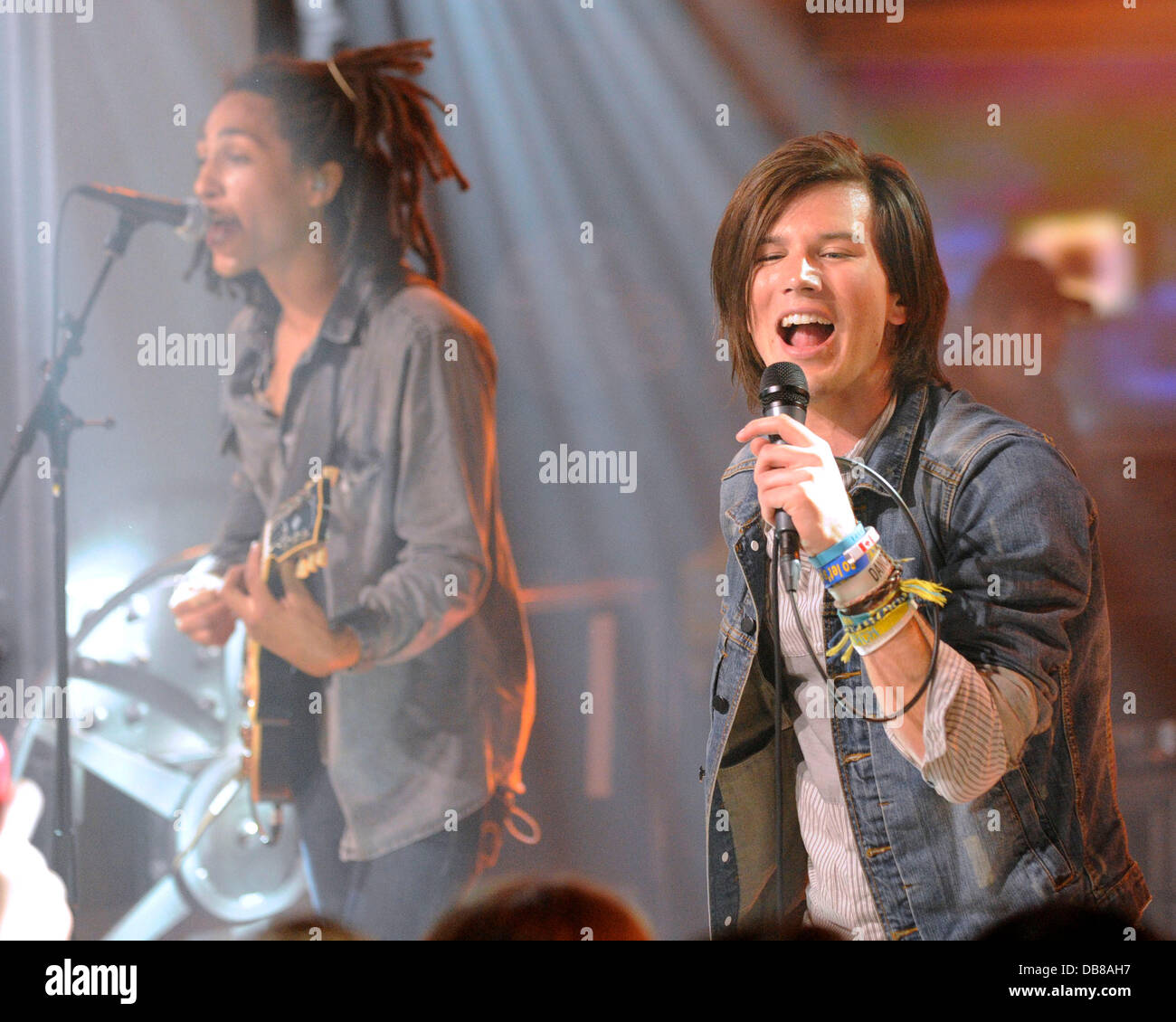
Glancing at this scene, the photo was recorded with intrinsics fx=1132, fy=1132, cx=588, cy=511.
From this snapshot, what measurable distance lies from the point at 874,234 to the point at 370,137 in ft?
3.55

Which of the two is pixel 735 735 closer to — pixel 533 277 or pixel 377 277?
pixel 533 277

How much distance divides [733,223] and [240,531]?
120 centimetres

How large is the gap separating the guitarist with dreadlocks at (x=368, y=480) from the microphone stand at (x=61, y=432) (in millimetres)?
215

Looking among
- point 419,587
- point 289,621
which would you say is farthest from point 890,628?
point 289,621

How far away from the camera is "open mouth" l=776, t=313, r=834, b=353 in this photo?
6.69 feet

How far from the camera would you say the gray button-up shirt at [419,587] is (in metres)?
2.34

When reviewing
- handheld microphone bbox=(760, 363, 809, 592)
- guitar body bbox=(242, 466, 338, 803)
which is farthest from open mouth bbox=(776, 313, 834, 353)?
guitar body bbox=(242, 466, 338, 803)

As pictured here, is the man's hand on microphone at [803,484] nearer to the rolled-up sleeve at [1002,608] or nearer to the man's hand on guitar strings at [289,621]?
the rolled-up sleeve at [1002,608]

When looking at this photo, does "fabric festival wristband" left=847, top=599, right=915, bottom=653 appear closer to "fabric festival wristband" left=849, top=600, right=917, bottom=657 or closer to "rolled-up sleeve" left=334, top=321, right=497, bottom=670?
"fabric festival wristband" left=849, top=600, right=917, bottom=657

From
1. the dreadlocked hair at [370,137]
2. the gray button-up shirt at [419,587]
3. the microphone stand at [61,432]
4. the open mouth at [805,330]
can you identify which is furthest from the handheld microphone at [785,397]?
the microphone stand at [61,432]

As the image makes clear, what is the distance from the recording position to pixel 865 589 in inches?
65.4

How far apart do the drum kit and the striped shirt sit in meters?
1.11

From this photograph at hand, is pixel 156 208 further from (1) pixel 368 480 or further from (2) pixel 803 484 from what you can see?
(2) pixel 803 484

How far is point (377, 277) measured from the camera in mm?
2408
